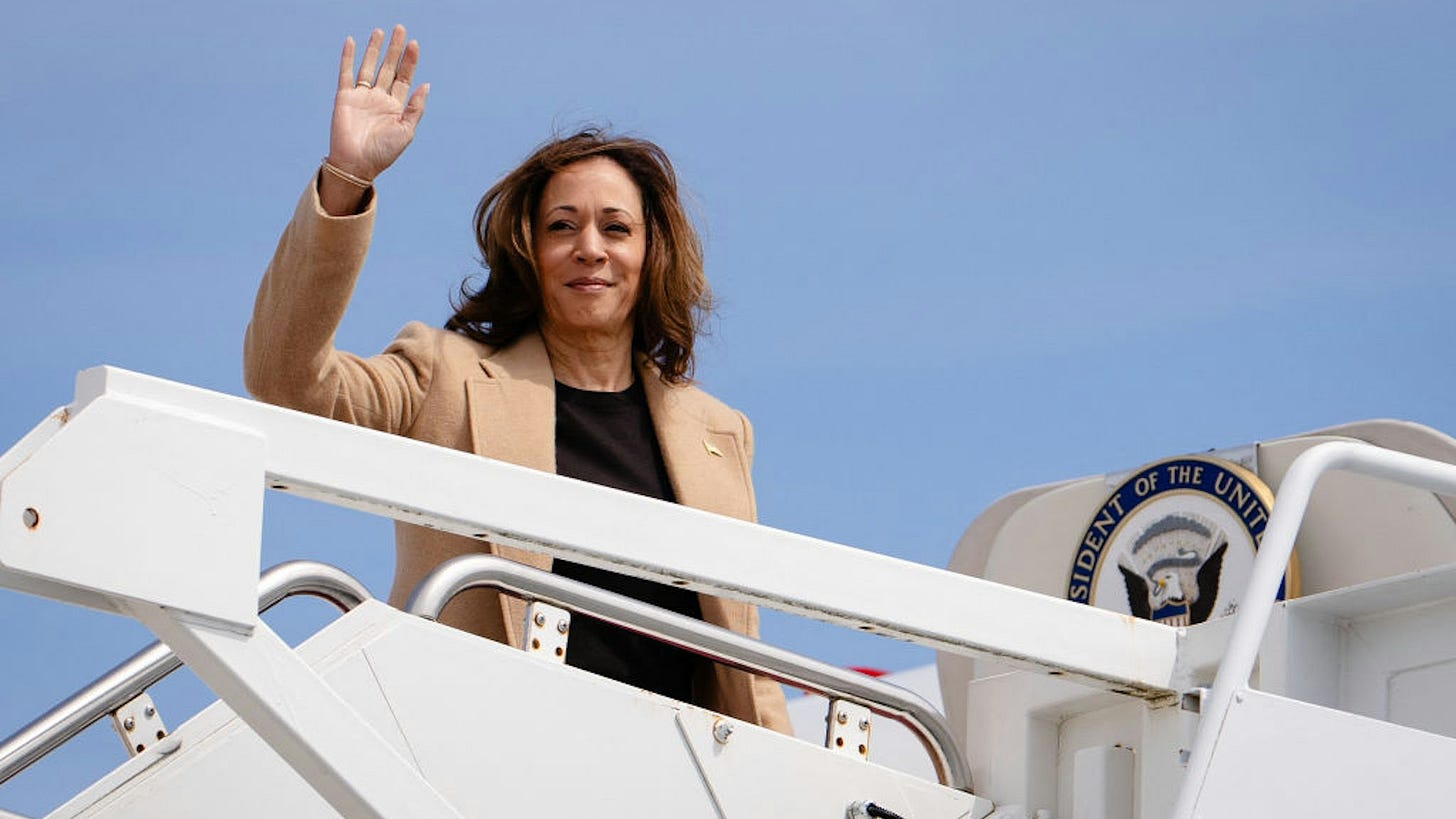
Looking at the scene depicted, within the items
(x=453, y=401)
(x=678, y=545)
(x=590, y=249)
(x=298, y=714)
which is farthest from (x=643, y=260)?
(x=298, y=714)

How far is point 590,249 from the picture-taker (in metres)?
4.45

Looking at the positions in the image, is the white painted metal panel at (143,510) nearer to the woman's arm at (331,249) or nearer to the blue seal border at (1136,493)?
the woman's arm at (331,249)

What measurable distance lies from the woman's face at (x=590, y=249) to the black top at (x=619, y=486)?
6.3 inches

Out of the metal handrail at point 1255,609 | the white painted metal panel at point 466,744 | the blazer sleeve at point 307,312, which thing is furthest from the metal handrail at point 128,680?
the metal handrail at point 1255,609

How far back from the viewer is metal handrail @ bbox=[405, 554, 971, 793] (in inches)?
135

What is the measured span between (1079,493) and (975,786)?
132cm

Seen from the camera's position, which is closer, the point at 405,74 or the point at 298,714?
the point at 298,714

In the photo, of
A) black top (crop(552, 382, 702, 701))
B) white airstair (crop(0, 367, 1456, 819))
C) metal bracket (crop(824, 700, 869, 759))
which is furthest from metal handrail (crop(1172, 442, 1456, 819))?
black top (crop(552, 382, 702, 701))

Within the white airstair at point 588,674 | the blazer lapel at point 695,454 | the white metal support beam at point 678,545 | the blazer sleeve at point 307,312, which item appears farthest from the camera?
the blazer lapel at point 695,454

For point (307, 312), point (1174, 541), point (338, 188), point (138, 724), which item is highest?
point (338, 188)

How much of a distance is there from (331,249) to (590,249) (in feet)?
2.87

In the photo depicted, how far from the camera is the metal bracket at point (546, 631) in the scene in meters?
3.44

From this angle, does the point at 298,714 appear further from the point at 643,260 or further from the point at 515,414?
the point at 643,260

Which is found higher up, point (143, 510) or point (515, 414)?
point (515, 414)
